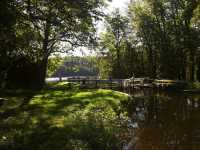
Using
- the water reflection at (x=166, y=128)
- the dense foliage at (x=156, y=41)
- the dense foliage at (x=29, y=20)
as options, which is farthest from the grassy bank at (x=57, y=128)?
the dense foliage at (x=156, y=41)

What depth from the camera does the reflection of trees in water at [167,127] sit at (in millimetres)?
15609

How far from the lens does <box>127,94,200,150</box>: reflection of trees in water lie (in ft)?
51.2

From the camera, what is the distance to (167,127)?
1984cm

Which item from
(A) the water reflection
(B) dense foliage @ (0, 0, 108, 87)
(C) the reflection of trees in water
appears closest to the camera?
(B) dense foliage @ (0, 0, 108, 87)

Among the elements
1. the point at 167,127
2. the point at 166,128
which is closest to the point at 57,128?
the point at 166,128

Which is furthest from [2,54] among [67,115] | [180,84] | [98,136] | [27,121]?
[180,84]

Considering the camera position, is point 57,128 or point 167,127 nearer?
point 57,128

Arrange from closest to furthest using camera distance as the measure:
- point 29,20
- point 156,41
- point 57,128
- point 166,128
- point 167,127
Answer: point 57,128 → point 29,20 → point 166,128 → point 167,127 → point 156,41

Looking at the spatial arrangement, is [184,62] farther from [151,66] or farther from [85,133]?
[85,133]

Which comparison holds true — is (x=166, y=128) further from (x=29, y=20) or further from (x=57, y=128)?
(x=29, y=20)

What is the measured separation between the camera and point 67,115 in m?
17.1

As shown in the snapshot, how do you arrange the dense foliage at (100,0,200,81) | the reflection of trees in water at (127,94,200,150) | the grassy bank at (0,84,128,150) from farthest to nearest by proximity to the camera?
the dense foliage at (100,0,200,81) < the reflection of trees in water at (127,94,200,150) < the grassy bank at (0,84,128,150)

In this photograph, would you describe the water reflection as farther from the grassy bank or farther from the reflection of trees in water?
the grassy bank

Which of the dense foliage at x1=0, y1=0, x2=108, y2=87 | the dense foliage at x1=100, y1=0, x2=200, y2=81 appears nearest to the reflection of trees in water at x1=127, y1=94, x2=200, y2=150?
the dense foliage at x1=0, y1=0, x2=108, y2=87
